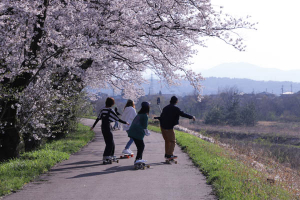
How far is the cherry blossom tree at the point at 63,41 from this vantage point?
10.6 m

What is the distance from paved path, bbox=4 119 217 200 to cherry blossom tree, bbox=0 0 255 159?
2.36 meters

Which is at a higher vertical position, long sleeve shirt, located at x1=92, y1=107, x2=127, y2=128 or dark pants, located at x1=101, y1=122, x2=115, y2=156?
long sleeve shirt, located at x1=92, y1=107, x2=127, y2=128

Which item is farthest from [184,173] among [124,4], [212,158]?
[124,4]

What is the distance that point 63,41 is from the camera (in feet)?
40.7

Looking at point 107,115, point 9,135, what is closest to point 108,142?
point 107,115

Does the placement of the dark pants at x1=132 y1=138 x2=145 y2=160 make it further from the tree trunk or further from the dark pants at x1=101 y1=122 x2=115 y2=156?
the tree trunk

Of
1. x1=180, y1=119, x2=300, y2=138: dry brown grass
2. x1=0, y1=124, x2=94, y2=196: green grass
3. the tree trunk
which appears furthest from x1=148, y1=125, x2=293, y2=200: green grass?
x1=180, y1=119, x2=300, y2=138: dry brown grass

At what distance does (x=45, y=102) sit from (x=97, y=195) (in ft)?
19.5

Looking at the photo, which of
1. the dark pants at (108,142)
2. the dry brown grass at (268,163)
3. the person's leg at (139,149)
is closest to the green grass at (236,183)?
the dry brown grass at (268,163)

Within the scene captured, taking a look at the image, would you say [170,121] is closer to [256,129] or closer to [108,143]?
[108,143]

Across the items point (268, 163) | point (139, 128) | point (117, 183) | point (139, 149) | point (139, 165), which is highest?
point (139, 128)

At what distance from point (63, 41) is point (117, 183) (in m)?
6.46

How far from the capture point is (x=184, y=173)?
29.7 ft

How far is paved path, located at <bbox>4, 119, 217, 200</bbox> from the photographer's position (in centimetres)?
673
